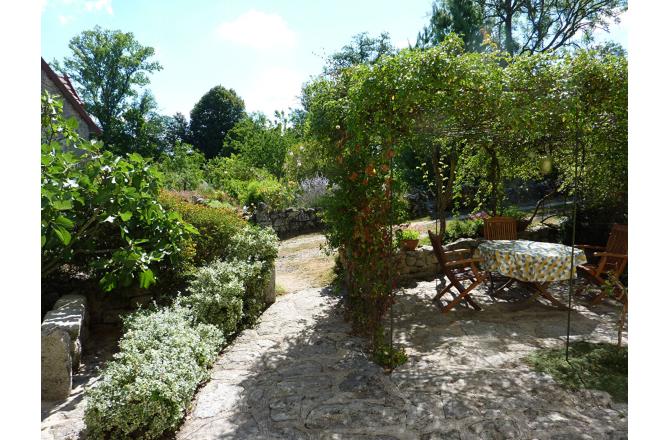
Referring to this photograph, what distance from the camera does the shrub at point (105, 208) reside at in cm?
405

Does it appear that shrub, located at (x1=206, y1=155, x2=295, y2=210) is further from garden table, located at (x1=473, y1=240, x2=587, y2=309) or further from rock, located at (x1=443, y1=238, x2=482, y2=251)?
garden table, located at (x1=473, y1=240, x2=587, y2=309)

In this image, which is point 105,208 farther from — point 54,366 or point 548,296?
point 548,296

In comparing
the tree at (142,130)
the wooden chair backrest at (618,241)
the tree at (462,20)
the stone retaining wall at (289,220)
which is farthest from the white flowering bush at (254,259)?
the tree at (142,130)

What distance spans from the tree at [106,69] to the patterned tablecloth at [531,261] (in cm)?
2526

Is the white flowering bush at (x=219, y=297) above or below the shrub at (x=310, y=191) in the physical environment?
below

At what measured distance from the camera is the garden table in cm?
536

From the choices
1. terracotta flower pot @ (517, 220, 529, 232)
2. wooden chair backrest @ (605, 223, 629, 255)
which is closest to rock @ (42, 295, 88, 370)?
wooden chair backrest @ (605, 223, 629, 255)

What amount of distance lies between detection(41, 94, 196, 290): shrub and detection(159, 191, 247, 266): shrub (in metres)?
1.11

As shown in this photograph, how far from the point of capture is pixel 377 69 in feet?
13.1

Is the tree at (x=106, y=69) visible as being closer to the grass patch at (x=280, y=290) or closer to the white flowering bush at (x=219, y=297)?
the grass patch at (x=280, y=290)

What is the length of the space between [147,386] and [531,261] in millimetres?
4471

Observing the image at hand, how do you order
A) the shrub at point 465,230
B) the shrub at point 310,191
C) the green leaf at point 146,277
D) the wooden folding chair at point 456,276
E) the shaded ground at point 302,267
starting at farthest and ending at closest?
1. the shrub at point 310,191
2. the shrub at point 465,230
3. the shaded ground at point 302,267
4. the wooden folding chair at point 456,276
5. the green leaf at point 146,277

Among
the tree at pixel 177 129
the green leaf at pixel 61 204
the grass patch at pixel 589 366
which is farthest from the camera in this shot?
the tree at pixel 177 129
